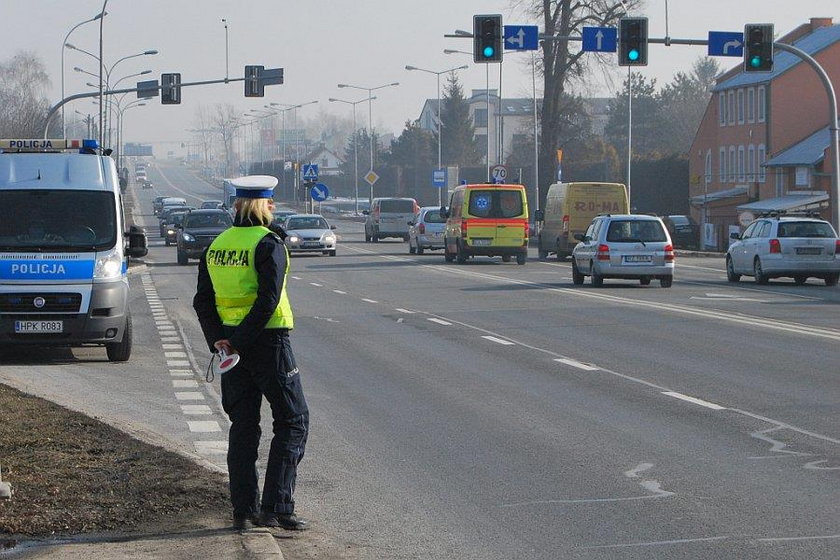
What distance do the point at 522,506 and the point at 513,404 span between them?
4.59 metres

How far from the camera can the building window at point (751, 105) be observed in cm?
8319

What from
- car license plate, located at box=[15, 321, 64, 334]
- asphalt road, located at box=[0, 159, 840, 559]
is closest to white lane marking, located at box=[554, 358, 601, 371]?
asphalt road, located at box=[0, 159, 840, 559]

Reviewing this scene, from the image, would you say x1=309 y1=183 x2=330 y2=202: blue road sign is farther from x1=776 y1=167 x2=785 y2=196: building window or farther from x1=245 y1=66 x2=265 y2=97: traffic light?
x1=245 y1=66 x2=265 y2=97: traffic light

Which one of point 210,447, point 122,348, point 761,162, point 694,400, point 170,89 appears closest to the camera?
point 210,447

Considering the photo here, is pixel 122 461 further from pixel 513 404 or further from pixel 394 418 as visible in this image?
pixel 513 404

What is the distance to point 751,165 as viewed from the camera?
8288cm

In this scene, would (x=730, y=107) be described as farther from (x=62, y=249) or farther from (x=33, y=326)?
(x=33, y=326)

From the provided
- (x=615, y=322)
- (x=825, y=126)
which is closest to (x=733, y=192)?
(x=825, y=126)

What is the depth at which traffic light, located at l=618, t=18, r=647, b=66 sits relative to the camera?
111ft

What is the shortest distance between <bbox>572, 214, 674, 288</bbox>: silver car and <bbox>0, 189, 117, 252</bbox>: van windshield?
53.2 ft

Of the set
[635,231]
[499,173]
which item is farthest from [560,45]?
[635,231]

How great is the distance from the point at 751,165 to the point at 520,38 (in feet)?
158

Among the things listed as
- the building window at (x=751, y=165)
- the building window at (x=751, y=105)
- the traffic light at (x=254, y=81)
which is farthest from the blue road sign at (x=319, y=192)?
the building window at (x=751, y=105)

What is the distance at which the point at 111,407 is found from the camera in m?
13.2
